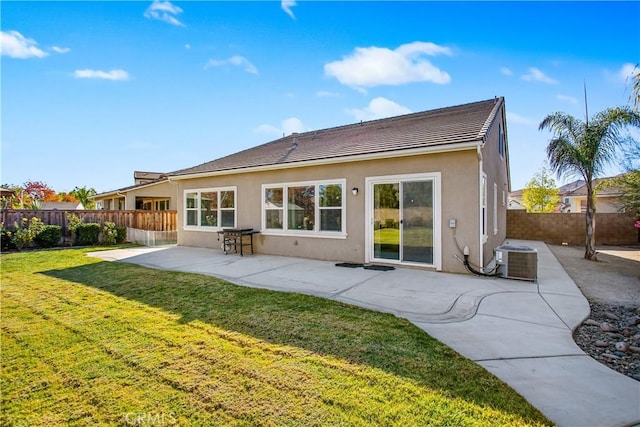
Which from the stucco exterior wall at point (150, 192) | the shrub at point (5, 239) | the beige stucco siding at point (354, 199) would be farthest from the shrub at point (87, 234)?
the stucco exterior wall at point (150, 192)

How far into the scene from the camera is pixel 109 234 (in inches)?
557

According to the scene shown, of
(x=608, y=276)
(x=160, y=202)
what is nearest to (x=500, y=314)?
(x=608, y=276)

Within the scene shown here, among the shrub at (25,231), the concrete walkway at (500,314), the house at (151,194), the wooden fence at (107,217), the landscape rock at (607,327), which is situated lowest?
the landscape rock at (607,327)

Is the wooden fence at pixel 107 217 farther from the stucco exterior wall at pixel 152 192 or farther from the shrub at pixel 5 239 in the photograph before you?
the stucco exterior wall at pixel 152 192

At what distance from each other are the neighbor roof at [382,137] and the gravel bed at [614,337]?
4.00 m

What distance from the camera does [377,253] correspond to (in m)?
8.66

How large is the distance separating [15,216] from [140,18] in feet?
33.7

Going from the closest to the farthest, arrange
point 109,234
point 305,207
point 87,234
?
point 305,207, point 87,234, point 109,234

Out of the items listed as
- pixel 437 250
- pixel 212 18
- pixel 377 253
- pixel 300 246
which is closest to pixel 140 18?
pixel 212 18

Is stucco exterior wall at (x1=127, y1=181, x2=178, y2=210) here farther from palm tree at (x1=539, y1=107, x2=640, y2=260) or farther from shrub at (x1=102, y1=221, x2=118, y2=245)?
palm tree at (x1=539, y1=107, x2=640, y2=260)

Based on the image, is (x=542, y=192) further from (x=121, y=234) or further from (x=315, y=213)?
(x=121, y=234)

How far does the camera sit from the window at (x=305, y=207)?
9359mm

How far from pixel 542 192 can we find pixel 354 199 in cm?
2078

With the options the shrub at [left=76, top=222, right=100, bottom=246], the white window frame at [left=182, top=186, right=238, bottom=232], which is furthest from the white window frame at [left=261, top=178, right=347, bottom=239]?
the shrub at [left=76, top=222, right=100, bottom=246]
